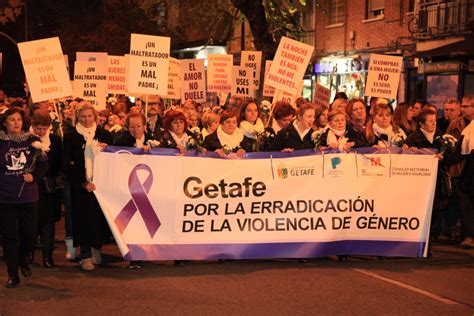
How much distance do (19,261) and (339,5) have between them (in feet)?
71.9

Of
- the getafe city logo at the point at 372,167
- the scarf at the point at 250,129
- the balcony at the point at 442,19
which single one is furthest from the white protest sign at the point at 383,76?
the balcony at the point at 442,19

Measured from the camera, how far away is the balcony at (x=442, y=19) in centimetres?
2183

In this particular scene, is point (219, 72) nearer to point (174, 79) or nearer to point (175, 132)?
point (174, 79)

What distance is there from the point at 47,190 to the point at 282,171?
2.70 metres

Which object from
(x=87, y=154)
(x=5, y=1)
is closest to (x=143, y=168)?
(x=87, y=154)

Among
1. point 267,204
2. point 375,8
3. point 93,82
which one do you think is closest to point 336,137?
point 267,204

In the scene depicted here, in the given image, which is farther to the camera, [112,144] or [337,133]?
[337,133]

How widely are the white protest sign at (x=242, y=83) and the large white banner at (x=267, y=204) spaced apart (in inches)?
259

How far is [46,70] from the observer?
10414 mm

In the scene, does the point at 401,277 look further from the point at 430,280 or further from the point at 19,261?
the point at 19,261

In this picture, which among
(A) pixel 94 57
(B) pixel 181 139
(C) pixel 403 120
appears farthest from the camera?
(A) pixel 94 57

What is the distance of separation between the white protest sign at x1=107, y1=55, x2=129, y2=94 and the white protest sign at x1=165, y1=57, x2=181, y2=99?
2.95 feet

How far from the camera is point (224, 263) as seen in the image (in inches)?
366

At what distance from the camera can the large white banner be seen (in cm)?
887
